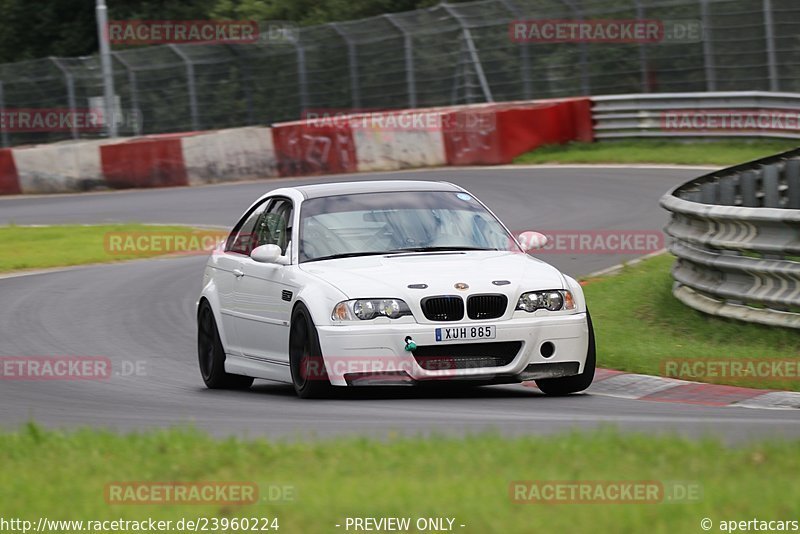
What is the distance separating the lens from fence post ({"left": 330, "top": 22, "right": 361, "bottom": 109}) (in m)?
35.4

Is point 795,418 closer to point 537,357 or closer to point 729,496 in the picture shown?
point 537,357

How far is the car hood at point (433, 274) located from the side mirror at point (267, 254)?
0.28 m

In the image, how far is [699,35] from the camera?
1167 inches

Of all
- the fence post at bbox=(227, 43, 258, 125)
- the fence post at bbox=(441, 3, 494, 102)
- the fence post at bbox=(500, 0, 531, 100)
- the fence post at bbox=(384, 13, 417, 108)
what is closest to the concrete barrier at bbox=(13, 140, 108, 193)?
the fence post at bbox=(227, 43, 258, 125)

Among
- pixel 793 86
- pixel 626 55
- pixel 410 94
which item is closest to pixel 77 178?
pixel 410 94

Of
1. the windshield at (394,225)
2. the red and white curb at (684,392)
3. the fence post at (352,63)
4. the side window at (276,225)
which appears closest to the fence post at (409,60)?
the fence post at (352,63)

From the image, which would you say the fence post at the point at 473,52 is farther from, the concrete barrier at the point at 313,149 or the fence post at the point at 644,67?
the concrete barrier at the point at 313,149

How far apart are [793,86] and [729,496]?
A: 23.6 m

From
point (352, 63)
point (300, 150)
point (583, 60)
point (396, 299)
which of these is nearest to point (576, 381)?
point (396, 299)

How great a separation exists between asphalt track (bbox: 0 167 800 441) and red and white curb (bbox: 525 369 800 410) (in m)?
0.31

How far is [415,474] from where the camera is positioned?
230 inches

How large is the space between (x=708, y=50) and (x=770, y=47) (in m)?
1.75

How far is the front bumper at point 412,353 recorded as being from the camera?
9055 mm

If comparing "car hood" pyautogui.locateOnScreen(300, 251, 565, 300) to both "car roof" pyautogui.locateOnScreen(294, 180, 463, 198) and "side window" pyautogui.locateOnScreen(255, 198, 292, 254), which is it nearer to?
"side window" pyautogui.locateOnScreen(255, 198, 292, 254)
